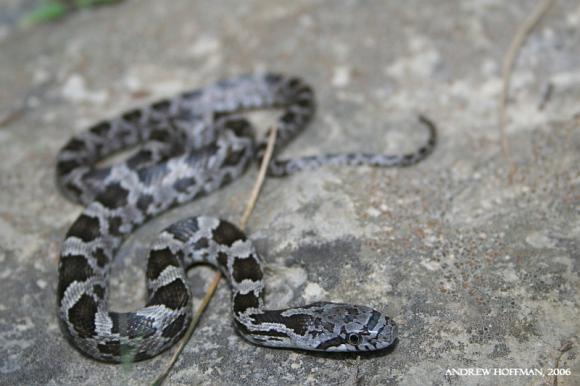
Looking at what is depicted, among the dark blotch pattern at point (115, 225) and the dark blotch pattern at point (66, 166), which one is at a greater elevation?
the dark blotch pattern at point (66, 166)

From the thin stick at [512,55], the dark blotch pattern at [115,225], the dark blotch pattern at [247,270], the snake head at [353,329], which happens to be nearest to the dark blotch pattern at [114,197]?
the dark blotch pattern at [115,225]

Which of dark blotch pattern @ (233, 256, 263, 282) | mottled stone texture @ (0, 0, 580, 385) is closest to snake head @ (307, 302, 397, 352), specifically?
mottled stone texture @ (0, 0, 580, 385)

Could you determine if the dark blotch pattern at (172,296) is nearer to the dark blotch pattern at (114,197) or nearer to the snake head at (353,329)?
the snake head at (353,329)

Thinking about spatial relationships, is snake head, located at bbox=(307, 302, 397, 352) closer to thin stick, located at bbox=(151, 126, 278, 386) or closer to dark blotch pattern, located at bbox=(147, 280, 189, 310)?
thin stick, located at bbox=(151, 126, 278, 386)

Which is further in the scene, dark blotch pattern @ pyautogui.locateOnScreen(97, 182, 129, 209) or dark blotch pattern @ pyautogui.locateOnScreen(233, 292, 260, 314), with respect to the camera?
dark blotch pattern @ pyautogui.locateOnScreen(97, 182, 129, 209)

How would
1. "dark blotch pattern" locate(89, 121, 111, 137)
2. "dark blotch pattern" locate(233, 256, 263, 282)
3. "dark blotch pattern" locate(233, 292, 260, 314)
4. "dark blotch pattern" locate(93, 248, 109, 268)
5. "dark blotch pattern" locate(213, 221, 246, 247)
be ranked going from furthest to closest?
"dark blotch pattern" locate(89, 121, 111, 137), "dark blotch pattern" locate(93, 248, 109, 268), "dark blotch pattern" locate(213, 221, 246, 247), "dark blotch pattern" locate(233, 256, 263, 282), "dark blotch pattern" locate(233, 292, 260, 314)

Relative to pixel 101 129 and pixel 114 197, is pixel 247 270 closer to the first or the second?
pixel 114 197

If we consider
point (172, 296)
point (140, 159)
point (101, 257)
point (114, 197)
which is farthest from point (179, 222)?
point (140, 159)

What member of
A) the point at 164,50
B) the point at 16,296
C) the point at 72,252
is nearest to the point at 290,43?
→ the point at 164,50
